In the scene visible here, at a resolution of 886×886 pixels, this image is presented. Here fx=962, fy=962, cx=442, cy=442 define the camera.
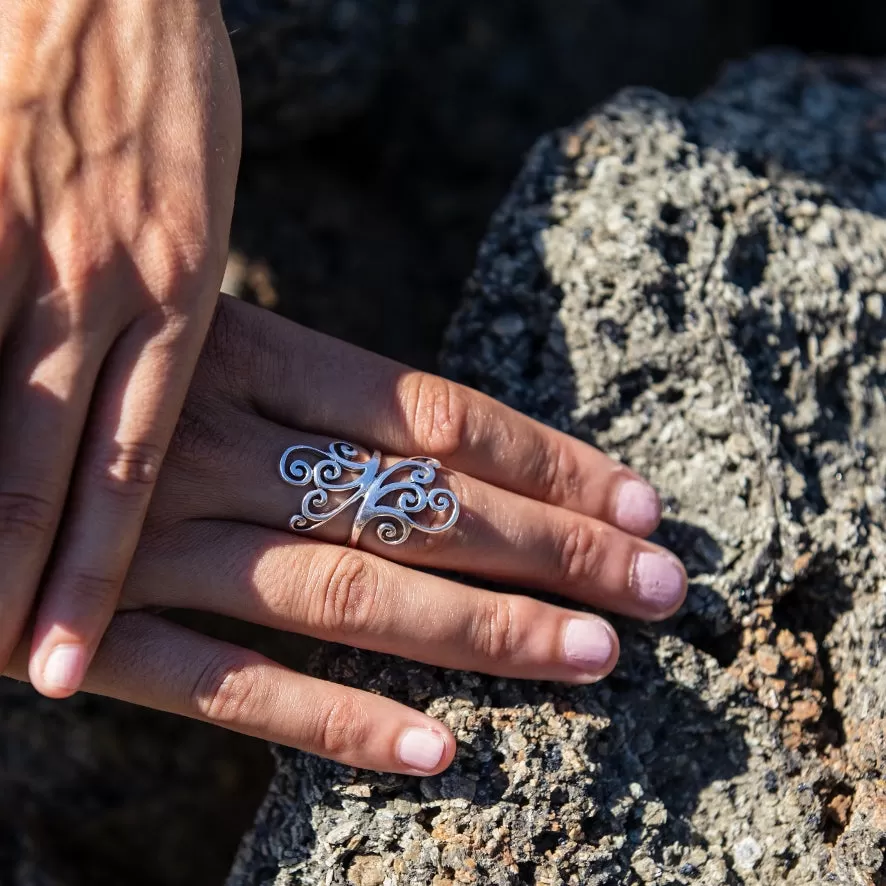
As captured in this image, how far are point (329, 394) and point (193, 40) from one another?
2.12 ft

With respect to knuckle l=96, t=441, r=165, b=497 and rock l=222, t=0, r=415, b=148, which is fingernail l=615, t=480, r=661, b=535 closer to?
knuckle l=96, t=441, r=165, b=497

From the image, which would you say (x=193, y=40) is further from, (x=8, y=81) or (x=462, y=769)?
(x=462, y=769)

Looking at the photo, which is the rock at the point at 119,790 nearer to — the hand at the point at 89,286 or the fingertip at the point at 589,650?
the hand at the point at 89,286

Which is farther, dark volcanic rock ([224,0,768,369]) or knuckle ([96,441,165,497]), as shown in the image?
dark volcanic rock ([224,0,768,369])

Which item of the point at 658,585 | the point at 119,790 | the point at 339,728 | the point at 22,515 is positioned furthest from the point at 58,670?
the point at 119,790

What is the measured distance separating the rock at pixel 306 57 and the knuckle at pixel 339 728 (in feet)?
5.36

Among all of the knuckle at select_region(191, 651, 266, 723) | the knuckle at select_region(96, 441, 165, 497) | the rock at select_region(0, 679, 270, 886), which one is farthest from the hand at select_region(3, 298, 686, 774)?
the rock at select_region(0, 679, 270, 886)

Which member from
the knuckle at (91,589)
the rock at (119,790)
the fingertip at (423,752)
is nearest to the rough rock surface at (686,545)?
the fingertip at (423,752)

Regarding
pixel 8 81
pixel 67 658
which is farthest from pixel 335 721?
pixel 8 81

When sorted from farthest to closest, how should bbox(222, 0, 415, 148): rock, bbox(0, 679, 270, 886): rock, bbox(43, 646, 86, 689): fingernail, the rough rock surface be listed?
bbox(222, 0, 415, 148): rock
bbox(0, 679, 270, 886): rock
the rough rock surface
bbox(43, 646, 86, 689): fingernail

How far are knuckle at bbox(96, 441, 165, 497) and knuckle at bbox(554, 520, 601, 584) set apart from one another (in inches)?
27.7

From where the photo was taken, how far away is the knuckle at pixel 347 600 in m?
1.58

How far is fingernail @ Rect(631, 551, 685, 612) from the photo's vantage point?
5.48ft

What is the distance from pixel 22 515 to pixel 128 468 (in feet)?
0.54
